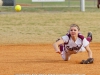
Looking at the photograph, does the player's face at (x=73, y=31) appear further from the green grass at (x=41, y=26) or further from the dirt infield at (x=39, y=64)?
the green grass at (x=41, y=26)

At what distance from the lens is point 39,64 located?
960 centimetres

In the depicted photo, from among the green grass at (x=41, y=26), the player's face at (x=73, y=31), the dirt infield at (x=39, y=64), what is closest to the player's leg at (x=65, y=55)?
the dirt infield at (x=39, y=64)

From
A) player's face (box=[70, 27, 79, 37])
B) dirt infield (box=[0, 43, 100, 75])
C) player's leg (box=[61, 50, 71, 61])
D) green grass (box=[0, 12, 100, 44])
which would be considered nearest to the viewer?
dirt infield (box=[0, 43, 100, 75])

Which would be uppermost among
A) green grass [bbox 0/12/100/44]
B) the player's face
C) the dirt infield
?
the player's face

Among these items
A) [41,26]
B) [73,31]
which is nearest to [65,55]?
[73,31]

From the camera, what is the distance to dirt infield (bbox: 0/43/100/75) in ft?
28.1

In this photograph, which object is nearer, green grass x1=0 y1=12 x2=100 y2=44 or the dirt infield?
the dirt infield

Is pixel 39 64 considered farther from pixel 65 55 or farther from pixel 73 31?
pixel 73 31

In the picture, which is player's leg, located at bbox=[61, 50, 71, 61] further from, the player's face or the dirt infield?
the player's face

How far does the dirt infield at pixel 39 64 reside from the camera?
28.1 ft

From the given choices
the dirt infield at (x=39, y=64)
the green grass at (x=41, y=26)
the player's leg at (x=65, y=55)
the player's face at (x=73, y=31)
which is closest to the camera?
the dirt infield at (x=39, y=64)

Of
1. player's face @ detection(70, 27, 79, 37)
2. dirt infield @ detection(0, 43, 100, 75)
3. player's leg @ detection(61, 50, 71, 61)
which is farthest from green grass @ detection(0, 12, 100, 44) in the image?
player's face @ detection(70, 27, 79, 37)

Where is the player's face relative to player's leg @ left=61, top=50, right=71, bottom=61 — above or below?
above

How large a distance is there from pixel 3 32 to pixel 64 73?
9560 millimetres
